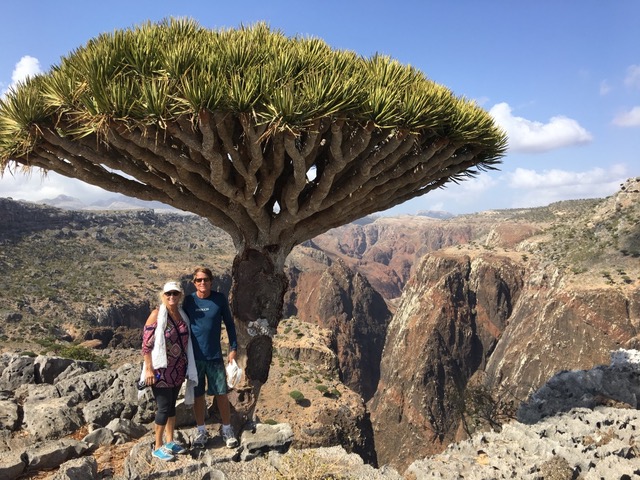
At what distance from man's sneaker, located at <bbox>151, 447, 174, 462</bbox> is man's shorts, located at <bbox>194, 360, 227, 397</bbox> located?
765mm

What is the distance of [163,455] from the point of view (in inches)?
197

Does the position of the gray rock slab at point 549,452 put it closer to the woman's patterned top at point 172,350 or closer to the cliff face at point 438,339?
the woman's patterned top at point 172,350

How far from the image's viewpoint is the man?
17.5 ft

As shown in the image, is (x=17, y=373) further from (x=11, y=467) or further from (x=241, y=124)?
(x=241, y=124)

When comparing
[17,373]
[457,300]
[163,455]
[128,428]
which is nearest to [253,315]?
[163,455]

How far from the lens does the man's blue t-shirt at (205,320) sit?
209 inches

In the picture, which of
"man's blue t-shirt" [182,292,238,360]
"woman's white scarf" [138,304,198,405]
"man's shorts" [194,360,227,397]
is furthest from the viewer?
"man's shorts" [194,360,227,397]

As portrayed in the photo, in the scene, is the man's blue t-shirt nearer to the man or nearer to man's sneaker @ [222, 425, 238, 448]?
the man

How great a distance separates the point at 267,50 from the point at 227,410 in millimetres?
5108

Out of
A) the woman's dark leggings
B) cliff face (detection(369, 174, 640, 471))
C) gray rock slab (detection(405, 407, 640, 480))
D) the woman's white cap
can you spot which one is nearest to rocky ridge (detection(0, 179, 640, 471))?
cliff face (detection(369, 174, 640, 471))

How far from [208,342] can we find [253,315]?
1181mm

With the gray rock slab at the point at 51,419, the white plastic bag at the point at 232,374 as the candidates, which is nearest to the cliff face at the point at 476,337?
the gray rock slab at the point at 51,419

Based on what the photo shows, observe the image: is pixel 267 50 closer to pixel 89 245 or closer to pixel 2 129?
pixel 2 129

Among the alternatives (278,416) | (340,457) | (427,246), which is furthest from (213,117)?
(427,246)
